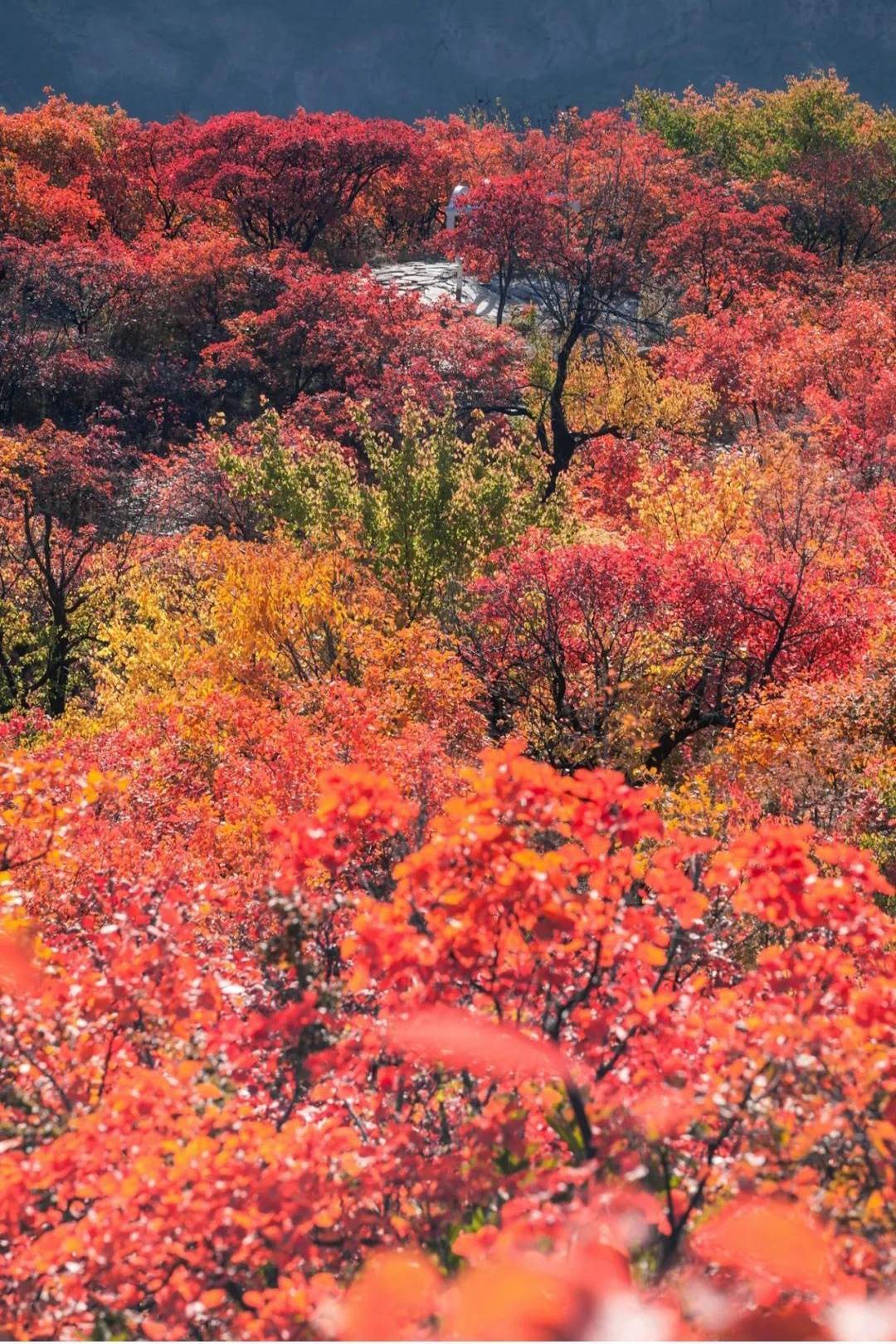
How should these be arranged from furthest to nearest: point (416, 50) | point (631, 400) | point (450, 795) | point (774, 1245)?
point (416, 50)
point (631, 400)
point (450, 795)
point (774, 1245)

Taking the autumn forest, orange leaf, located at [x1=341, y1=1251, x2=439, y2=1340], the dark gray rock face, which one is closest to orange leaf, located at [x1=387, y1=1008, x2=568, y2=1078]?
the autumn forest

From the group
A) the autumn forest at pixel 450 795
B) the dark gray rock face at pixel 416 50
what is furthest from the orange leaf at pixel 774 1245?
the dark gray rock face at pixel 416 50

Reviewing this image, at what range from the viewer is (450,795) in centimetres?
1352

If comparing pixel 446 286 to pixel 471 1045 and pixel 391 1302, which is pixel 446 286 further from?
pixel 391 1302

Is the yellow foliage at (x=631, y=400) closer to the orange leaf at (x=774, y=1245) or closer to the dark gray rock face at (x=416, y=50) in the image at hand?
the orange leaf at (x=774, y=1245)

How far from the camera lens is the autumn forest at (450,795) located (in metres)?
5.68

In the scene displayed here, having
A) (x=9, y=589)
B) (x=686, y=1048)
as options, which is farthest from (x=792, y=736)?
(x=9, y=589)

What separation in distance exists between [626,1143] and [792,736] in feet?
37.6

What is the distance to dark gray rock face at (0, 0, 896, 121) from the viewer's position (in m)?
142

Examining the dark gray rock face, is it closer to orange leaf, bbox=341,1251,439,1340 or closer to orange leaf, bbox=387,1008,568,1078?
orange leaf, bbox=387,1008,568,1078

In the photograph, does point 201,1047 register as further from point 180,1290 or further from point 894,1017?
point 894,1017

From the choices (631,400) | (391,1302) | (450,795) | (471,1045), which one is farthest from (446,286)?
(391,1302)

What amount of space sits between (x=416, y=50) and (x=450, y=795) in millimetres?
171243

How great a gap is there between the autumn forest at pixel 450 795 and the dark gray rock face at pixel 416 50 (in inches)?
4396
